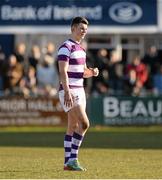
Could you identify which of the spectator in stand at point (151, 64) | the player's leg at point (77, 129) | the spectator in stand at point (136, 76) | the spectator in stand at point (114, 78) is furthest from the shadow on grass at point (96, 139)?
the player's leg at point (77, 129)

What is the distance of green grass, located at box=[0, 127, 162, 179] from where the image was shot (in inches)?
478

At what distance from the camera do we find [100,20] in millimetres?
27922

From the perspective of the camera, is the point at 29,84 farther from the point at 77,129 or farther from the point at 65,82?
the point at 65,82

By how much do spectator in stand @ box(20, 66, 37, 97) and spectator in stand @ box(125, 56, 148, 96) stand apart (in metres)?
3.03

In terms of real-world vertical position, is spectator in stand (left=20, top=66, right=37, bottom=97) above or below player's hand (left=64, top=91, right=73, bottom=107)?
below

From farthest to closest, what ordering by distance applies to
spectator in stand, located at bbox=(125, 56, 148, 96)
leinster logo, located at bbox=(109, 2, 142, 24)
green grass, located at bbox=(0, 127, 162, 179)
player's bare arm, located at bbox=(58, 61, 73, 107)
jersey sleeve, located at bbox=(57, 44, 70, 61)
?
leinster logo, located at bbox=(109, 2, 142, 24)
spectator in stand, located at bbox=(125, 56, 148, 96)
jersey sleeve, located at bbox=(57, 44, 70, 61)
player's bare arm, located at bbox=(58, 61, 73, 107)
green grass, located at bbox=(0, 127, 162, 179)

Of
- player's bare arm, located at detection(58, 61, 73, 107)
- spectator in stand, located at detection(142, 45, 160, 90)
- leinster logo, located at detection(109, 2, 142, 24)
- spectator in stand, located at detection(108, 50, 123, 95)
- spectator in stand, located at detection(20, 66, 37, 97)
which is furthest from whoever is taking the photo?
leinster logo, located at detection(109, 2, 142, 24)

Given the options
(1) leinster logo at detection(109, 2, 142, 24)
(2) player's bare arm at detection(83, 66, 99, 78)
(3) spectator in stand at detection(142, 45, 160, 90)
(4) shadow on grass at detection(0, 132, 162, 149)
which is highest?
(1) leinster logo at detection(109, 2, 142, 24)

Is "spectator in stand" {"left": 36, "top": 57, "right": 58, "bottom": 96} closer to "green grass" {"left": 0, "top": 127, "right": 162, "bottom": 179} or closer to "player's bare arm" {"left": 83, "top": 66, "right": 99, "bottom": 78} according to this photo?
Result: "green grass" {"left": 0, "top": 127, "right": 162, "bottom": 179}

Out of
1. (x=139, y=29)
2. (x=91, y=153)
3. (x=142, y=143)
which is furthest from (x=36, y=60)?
(x=91, y=153)

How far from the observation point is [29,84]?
2697 cm

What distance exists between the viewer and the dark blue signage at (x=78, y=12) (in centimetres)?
2772

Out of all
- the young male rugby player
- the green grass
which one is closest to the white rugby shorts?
the young male rugby player

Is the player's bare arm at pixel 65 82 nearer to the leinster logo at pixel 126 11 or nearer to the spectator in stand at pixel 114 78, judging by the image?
the spectator in stand at pixel 114 78
